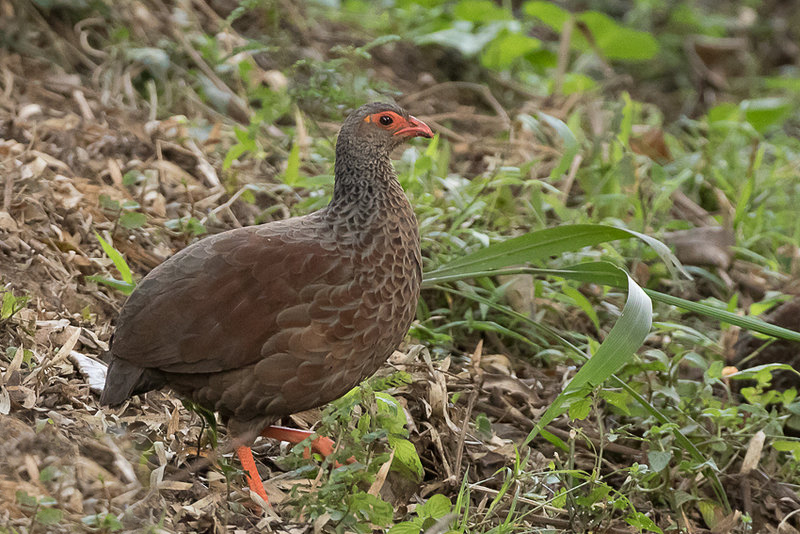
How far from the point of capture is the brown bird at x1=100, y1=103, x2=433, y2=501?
9.36ft

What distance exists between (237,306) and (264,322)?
0.09 metres

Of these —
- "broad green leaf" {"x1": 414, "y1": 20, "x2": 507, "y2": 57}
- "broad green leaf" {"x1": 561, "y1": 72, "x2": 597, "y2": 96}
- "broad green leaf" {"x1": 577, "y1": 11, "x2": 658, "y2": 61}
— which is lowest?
"broad green leaf" {"x1": 561, "y1": 72, "x2": 597, "y2": 96}

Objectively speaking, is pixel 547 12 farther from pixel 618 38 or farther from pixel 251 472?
pixel 251 472

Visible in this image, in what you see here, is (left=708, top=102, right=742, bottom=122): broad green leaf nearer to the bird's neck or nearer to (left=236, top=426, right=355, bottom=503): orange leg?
the bird's neck

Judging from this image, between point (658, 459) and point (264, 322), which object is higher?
point (264, 322)

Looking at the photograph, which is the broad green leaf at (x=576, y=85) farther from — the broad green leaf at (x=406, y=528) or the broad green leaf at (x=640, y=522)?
the broad green leaf at (x=406, y=528)

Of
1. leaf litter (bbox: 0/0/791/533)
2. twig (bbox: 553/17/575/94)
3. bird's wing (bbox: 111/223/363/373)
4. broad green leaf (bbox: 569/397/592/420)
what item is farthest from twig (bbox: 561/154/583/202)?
bird's wing (bbox: 111/223/363/373)

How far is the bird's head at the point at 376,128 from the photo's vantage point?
3232 mm

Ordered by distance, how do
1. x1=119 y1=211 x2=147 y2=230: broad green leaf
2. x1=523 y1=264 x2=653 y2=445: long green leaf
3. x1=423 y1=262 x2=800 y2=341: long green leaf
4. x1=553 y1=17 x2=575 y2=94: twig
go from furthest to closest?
x1=553 y1=17 x2=575 y2=94: twig
x1=119 y1=211 x2=147 y2=230: broad green leaf
x1=423 y1=262 x2=800 y2=341: long green leaf
x1=523 y1=264 x2=653 y2=445: long green leaf

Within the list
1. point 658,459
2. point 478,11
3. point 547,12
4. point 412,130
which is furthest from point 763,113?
point 658,459

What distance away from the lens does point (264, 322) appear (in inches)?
112

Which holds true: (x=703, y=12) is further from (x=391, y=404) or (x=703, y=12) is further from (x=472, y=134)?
(x=391, y=404)

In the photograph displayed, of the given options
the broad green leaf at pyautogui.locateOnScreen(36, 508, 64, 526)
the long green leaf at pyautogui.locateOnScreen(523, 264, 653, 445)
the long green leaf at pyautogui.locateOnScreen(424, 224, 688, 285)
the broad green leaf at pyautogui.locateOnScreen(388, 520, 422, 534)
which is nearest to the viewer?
the broad green leaf at pyautogui.locateOnScreen(36, 508, 64, 526)

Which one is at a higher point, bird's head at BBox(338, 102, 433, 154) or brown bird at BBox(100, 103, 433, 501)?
bird's head at BBox(338, 102, 433, 154)
